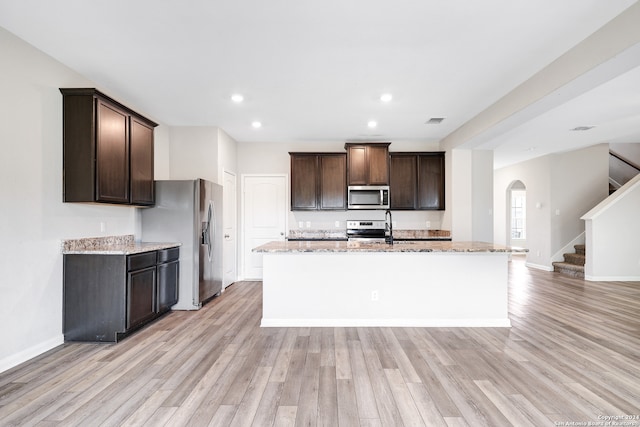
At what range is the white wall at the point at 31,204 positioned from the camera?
2.64 m

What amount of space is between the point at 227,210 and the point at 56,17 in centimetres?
362

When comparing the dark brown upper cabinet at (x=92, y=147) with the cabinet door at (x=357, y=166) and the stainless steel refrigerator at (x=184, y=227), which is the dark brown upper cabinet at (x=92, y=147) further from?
the cabinet door at (x=357, y=166)

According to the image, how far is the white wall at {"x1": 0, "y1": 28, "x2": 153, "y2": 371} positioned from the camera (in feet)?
8.67

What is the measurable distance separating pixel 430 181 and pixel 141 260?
4.89 m

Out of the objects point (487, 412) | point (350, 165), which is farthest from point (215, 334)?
point (350, 165)

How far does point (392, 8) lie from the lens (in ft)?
7.59

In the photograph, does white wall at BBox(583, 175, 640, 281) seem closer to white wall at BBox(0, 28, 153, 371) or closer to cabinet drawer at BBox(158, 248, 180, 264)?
cabinet drawer at BBox(158, 248, 180, 264)

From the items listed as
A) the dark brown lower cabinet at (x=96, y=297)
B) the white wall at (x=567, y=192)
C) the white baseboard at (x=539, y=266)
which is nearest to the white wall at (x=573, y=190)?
the white wall at (x=567, y=192)

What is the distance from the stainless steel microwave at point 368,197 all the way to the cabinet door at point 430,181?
0.74 meters

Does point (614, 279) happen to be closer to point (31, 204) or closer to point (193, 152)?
point (193, 152)

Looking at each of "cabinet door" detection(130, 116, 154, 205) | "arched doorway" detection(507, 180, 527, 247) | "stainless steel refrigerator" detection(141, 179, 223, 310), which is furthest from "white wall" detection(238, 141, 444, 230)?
"arched doorway" detection(507, 180, 527, 247)

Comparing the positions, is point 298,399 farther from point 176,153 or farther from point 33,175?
point 176,153

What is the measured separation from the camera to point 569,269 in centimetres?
667

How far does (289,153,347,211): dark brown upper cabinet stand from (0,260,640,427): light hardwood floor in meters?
2.69
